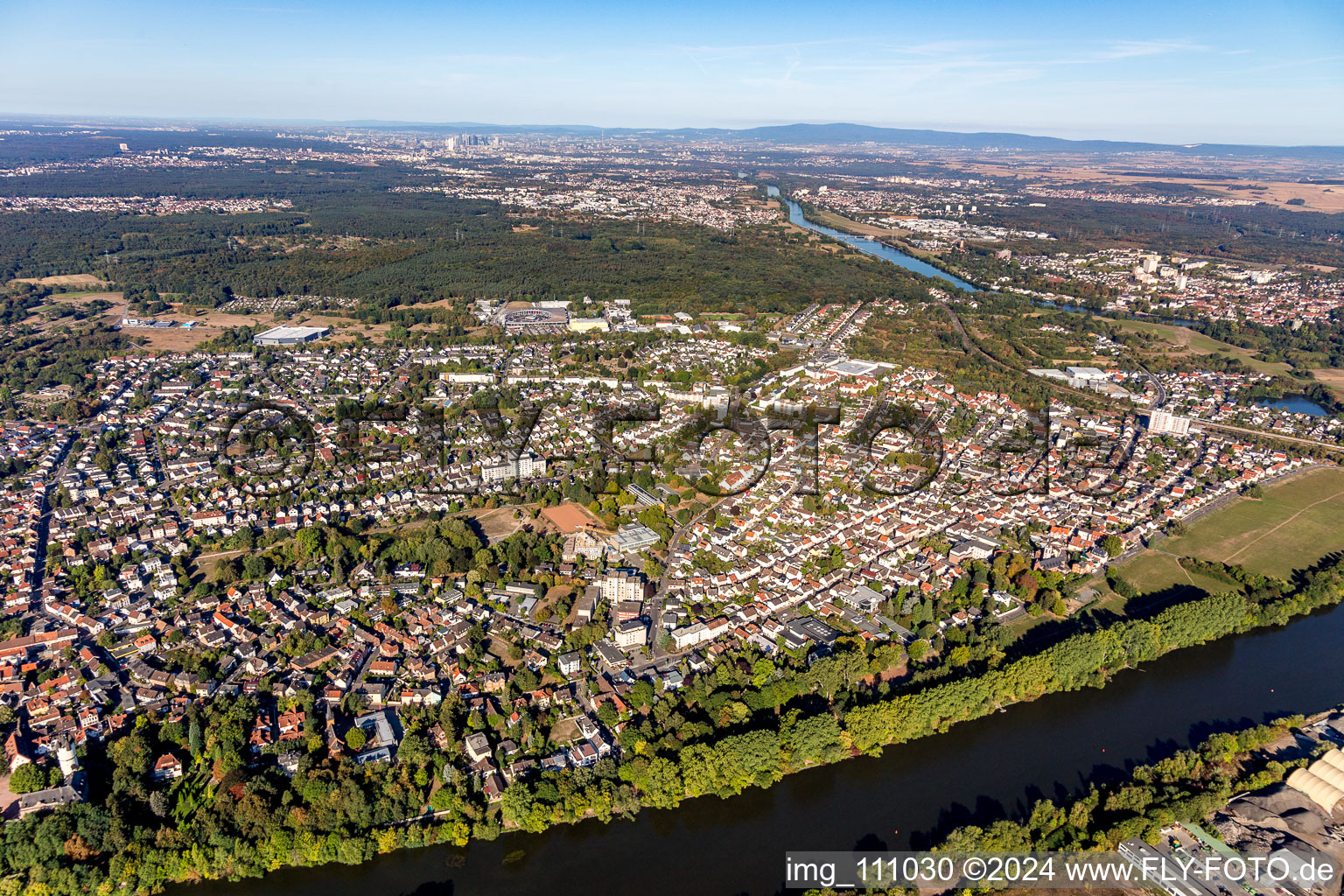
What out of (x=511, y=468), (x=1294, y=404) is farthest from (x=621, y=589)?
(x=1294, y=404)

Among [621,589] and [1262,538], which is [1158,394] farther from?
[621,589]

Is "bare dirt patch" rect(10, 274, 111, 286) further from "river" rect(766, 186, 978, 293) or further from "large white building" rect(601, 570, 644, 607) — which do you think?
"river" rect(766, 186, 978, 293)

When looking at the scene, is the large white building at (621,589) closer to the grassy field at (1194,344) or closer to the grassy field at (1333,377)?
the grassy field at (1333,377)

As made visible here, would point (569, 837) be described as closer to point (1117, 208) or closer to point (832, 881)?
point (832, 881)

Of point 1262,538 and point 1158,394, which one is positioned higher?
point 1158,394

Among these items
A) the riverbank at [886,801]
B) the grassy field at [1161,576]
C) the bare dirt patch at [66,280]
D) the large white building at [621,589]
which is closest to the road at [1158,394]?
the grassy field at [1161,576]

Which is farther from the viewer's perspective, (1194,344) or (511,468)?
(1194,344)

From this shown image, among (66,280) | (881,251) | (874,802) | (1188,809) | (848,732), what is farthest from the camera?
(881,251)

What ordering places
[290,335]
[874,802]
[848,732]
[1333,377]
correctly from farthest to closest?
1. [290,335]
2. [1333,377]
3. [848,732]
4. [874,802]
